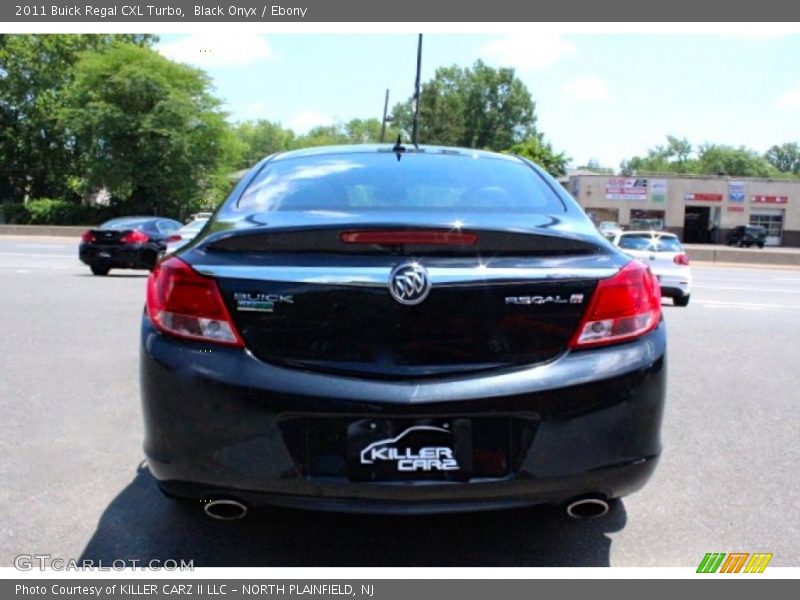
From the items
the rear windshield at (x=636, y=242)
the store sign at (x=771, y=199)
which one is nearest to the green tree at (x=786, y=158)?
the store sign at (x=771, y=199)

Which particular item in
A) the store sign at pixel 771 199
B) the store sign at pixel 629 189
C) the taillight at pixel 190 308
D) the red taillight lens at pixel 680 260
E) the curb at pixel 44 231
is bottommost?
the curb at pixel 44 231

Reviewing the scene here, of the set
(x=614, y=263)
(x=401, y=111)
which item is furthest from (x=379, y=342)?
(x=401, y=111)

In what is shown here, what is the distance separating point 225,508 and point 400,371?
2.56ft

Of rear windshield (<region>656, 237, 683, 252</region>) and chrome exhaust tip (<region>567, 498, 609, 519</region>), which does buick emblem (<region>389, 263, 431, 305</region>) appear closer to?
chrome exhaust tip (<region>567, 498, 609, 519</region>)

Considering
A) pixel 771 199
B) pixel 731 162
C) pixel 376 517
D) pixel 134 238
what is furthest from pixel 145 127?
→ pixel 731 162

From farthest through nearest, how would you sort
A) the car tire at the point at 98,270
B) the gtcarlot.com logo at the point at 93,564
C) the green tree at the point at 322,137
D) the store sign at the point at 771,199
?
1. the green tree at the point at 322,137
2. the store sign at the point at 771,199
3. the car tire at the point at 98,270
4. the gtcarlot.com logo at the point at 93,564

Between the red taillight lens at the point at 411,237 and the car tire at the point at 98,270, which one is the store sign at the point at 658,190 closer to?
the car tire at the point at 98,270

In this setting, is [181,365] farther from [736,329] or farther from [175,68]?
[175,68]

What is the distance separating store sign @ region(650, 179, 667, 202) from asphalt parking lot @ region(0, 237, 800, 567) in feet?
172

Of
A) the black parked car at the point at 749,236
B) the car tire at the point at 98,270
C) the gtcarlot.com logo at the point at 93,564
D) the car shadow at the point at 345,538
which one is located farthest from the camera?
the black parked car at the point at 749,236

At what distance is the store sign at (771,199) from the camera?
5647 cm

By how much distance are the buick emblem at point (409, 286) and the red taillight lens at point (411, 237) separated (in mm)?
133

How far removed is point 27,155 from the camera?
2028 inches

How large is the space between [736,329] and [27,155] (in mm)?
51173
